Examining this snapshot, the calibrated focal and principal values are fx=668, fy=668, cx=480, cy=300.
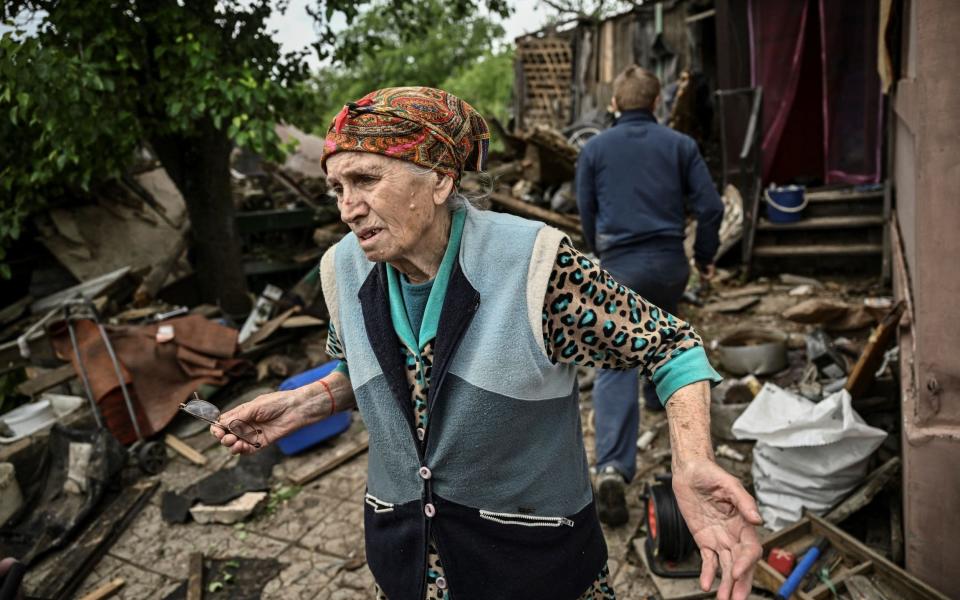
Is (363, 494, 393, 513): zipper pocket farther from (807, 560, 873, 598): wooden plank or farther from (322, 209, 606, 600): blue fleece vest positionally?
(807, 560, 873, 598): wooden plank

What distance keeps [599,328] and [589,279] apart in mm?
123

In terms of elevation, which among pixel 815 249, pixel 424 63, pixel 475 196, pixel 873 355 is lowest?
pixel 815 249

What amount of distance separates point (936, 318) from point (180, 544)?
14.4 ft

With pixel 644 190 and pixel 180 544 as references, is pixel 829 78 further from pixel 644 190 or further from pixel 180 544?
pixel 180 544

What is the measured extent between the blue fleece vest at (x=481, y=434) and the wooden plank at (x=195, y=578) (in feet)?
8.04

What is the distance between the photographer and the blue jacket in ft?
13.8

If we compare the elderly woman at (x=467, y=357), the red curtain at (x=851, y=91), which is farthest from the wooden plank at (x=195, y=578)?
the red curtain at (x=851, y=91)

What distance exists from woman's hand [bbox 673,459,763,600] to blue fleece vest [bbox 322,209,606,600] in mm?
389

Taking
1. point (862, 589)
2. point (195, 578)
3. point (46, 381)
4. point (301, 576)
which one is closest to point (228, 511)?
point (195, 578)

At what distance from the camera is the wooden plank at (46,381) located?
5.61m

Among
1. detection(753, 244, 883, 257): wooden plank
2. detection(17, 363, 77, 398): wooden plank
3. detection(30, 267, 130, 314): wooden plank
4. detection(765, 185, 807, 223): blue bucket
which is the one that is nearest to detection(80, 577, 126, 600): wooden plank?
detection(17, 363, 77, 398): wooden plank

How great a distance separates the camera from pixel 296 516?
4.53 meters

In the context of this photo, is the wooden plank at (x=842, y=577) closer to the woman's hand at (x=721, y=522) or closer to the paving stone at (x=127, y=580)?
the woman's hand at (x=721, y=522)

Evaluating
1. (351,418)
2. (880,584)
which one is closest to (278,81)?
(351,418)
